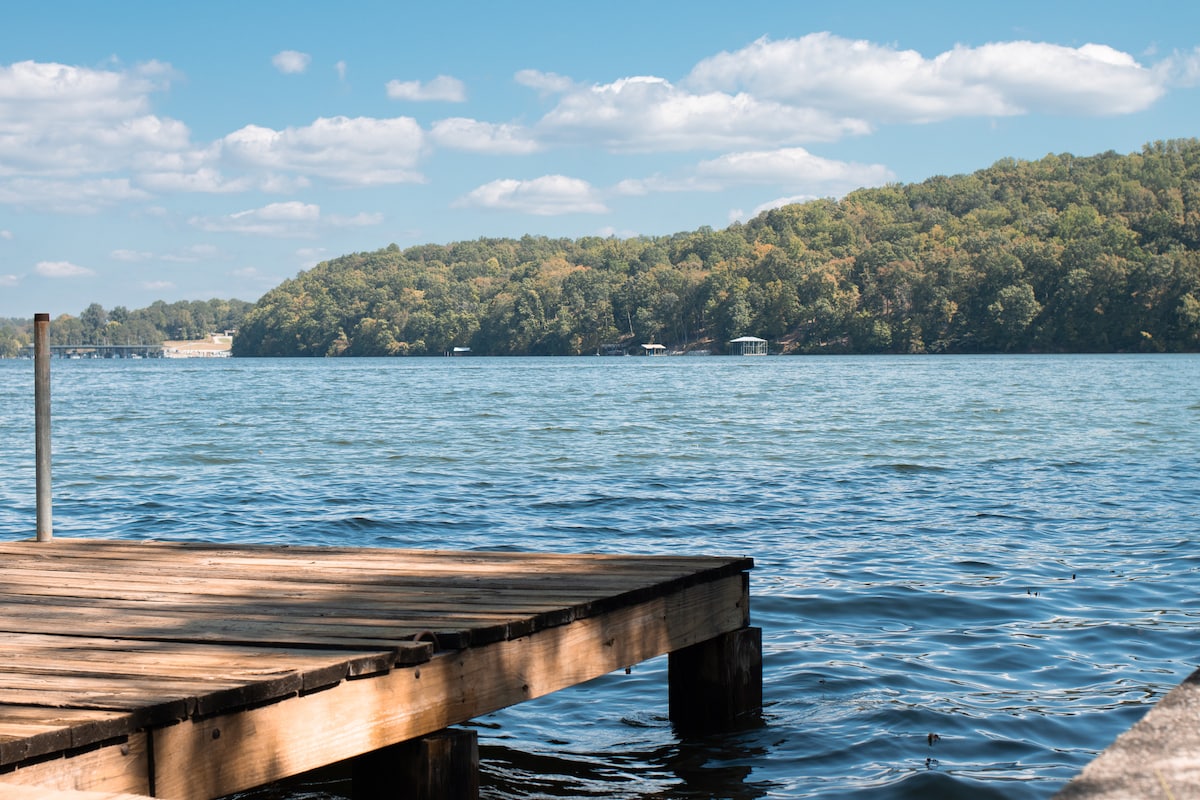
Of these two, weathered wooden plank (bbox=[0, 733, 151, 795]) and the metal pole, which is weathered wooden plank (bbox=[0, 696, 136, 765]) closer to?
weathered wooden plank (bbox=[0, 733, 151, 795])

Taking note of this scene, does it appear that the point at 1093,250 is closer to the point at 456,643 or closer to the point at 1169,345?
the point at 1169,345

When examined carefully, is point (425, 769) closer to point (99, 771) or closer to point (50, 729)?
point (99, 771)

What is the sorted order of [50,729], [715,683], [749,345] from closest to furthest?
[50,729], [715,683], [749,345]

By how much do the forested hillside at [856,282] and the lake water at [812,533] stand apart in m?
83.4

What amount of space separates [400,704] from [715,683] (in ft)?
7.52

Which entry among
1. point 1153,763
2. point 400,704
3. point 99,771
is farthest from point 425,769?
point 1153,763

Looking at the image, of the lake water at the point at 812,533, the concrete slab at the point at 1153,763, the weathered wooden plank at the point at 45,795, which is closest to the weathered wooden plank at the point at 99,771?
the weathered wooden plank at the point at 45,795

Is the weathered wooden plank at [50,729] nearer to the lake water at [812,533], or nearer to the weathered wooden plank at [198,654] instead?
the weathered wooden plank at [198,654]

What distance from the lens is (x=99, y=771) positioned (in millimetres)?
2945

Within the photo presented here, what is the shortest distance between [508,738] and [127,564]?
6.35ft

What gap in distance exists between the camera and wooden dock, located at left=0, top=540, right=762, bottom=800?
310 centimetres

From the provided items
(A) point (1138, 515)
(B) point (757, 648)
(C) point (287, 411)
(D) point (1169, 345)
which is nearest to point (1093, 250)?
(D) point (1169, 345)

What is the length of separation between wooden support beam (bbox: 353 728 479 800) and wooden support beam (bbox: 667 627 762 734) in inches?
75.6

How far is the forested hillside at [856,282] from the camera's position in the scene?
11338 centimetres
